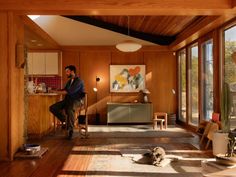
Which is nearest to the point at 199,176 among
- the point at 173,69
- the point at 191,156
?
the point at 191,156

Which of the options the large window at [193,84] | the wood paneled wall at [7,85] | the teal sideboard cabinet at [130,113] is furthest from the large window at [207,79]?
Result: the wood paneled wall at [7,85]

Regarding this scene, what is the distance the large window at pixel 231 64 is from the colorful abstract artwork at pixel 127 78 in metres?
3.93

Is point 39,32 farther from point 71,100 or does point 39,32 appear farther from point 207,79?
point 207,79

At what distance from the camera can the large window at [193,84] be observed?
26.1 ft

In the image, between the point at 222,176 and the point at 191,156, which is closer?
the point at 222,176

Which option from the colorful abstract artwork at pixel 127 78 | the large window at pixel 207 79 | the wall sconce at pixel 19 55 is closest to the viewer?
the wall sconce at pixel 19 55

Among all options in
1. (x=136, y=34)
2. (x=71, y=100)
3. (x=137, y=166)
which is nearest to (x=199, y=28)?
(x=71, y=100)

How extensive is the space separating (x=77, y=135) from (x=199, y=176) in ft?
12.1

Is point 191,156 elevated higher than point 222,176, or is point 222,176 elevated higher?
point 222,176

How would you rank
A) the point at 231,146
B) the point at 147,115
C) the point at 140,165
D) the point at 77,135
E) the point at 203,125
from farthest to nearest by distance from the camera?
1. the point at 147,115
2. the point at 77,135
3. the point at 203,125
4. the point at 140,165
5. the point at 231,146

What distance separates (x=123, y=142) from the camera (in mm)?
6219

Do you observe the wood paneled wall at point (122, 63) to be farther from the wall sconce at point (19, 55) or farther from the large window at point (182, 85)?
the wall sconce at point (19, 55)

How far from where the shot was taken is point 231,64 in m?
5.82

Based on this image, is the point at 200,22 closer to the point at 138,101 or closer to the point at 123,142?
the point at 123,142
